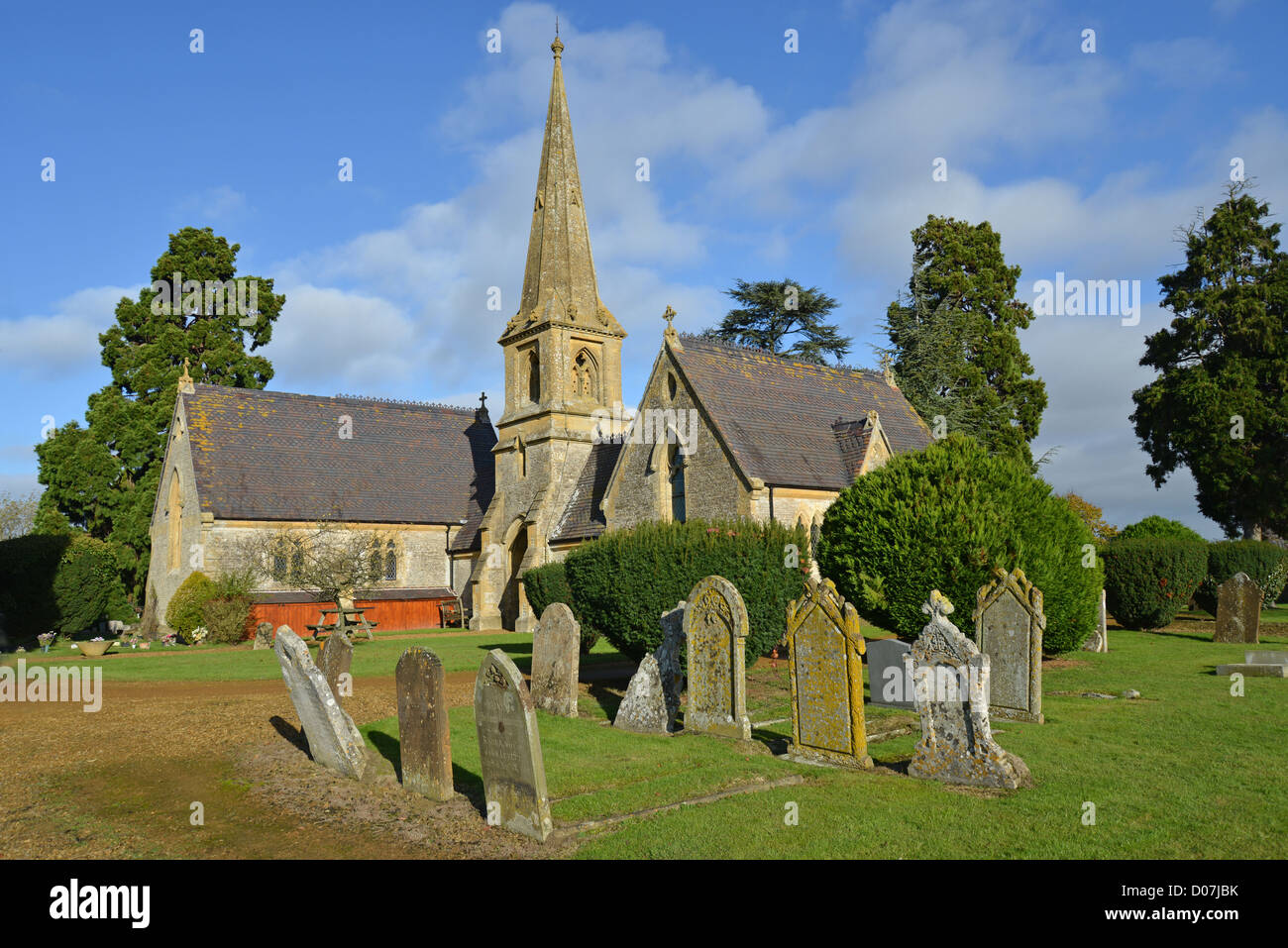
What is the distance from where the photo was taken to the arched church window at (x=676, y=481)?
27.5 meters

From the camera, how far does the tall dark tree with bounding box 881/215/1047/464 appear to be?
1581 inches

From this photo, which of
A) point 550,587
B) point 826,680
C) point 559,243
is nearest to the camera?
point 826,680

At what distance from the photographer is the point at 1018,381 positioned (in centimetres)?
4250

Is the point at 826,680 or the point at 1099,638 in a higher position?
the point at 826,680

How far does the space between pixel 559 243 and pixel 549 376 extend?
19.0 ft

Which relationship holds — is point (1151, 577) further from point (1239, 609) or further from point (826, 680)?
point (826, 680)

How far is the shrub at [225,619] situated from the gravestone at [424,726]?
23.9m

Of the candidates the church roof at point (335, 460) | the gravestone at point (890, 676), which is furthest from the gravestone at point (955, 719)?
the church roof at point (335, 460)

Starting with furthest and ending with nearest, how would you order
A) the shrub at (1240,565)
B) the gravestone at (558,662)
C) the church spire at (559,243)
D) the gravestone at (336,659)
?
the church spire at (559,243), the shrub at (1240,565), the gravestone at (558,662), the gravestone at (336,659)

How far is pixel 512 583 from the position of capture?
35.9 meters

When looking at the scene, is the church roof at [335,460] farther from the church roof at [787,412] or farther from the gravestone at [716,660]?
the gravestone at [716,660]

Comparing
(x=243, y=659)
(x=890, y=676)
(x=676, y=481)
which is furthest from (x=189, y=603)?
(x=890, y=676)

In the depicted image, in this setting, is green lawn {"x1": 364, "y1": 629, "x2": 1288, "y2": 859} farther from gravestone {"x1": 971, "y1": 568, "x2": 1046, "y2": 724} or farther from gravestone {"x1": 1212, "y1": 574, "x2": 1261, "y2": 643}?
gravestone {"x1": 1212, "y1": 574, "x2": 1261, "y2": 643}
